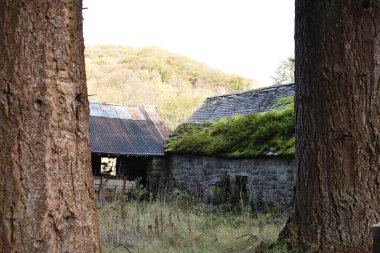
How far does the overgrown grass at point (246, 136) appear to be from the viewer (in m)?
11.7

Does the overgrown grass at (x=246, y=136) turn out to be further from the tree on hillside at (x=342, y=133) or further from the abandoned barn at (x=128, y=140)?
the tree on hillside at (x=342, y=133)

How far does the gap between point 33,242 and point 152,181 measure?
42.5 feet

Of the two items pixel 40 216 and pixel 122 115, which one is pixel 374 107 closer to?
pixel 40 216

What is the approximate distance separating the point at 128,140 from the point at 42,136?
43.1 ft

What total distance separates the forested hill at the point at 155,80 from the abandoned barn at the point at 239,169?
39.9 feet

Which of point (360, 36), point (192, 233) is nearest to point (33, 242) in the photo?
point (360, 36)

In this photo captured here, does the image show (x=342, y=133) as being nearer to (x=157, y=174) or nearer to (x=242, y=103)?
(x=242, y=103)

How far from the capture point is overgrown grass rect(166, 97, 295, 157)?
1169 centimetres

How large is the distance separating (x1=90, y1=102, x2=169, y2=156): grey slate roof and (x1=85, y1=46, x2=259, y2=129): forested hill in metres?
10.7

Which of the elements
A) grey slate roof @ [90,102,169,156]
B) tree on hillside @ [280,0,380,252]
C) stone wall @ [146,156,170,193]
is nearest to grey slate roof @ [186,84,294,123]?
grey slate roof @ [90,102,169,156]

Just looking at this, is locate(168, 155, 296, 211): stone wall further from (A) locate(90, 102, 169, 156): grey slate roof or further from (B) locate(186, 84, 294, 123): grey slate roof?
(B) locate(186, 84, 294, 123): grey slate roof

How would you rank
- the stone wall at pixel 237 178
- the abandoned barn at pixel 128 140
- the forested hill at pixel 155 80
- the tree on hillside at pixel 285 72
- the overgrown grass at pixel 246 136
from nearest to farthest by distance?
the stone wall at pixel 237 178, the overgrown grass at pixel 246 136, the abandoned barn at pixel 128 140, the tree on hillside at pixel 285 72, the forested hill at pixel 155 80

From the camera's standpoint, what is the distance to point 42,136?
9.05ft

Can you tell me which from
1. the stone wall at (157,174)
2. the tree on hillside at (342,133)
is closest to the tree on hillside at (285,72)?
the stone wall at (157,174)
